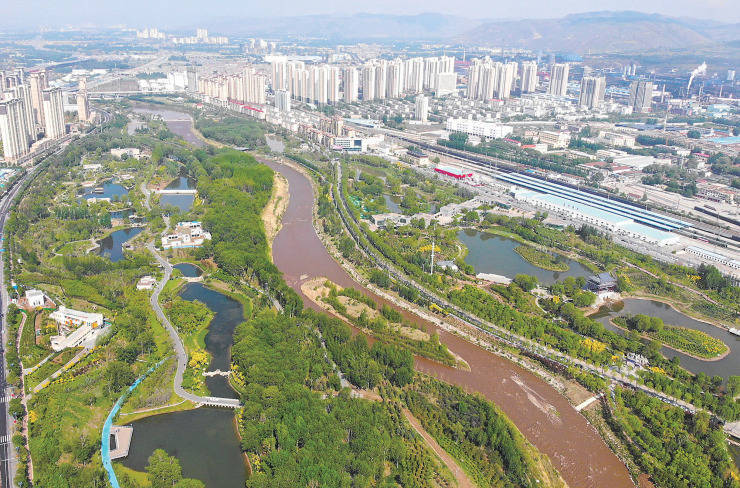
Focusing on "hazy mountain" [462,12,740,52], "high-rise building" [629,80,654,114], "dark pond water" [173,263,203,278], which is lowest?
"dark pond water" [173,263,203,278]

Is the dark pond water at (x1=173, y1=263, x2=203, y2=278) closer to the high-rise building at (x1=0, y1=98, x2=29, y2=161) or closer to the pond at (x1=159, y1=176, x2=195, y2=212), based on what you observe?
the pond at (x1=159, y1=176, x2=195, y2=212)

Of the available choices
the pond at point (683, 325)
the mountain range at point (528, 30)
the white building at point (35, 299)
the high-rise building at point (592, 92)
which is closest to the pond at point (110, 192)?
→ the white building at point (35, 299)

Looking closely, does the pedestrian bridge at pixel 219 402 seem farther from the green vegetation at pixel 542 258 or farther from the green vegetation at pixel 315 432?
the green vegetation at pixel 542 258

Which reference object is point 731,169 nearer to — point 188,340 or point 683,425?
point 683,425

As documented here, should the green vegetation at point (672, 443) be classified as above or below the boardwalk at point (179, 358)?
above

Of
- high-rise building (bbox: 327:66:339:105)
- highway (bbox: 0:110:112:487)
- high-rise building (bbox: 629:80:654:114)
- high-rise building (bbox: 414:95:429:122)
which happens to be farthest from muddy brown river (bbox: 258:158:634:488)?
high-rise building (bbox: 629:80:654:114)

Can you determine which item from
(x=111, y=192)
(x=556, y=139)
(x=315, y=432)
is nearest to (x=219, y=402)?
(x=315, y=432)
